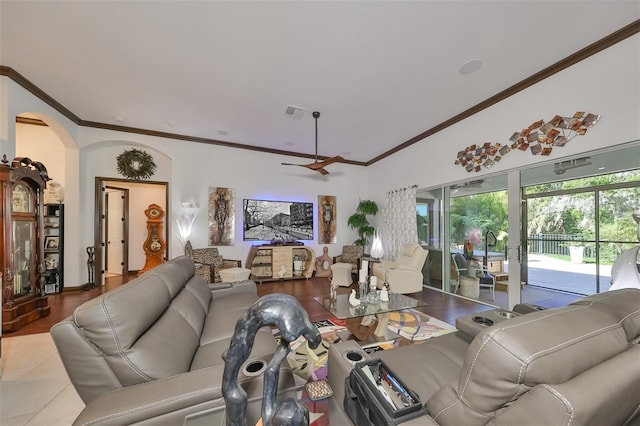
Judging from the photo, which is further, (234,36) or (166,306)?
(234,36)

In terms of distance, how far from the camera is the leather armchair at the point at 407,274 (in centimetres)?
421

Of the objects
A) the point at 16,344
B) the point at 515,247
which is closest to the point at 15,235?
the point at 16,344

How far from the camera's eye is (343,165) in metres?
6.68

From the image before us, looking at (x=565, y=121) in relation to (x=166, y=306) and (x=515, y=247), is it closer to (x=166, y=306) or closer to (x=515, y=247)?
(x=515, y=247)

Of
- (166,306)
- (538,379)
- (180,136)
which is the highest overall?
(180,136)

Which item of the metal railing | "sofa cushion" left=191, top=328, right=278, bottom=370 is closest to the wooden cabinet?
"sofa cushion" left=191, top=328, right=278, bottom=370

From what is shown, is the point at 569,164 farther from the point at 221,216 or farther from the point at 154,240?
the point at 154,240

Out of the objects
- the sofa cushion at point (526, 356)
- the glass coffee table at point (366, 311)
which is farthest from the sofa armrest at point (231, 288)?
the sofa cushion at point (526, 356)

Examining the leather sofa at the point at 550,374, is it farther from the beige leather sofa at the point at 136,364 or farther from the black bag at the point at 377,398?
the beige leather sofa at the point at 136,364

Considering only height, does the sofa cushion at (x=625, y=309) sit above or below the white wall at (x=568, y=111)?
below

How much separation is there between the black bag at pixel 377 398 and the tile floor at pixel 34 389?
1.92 meters

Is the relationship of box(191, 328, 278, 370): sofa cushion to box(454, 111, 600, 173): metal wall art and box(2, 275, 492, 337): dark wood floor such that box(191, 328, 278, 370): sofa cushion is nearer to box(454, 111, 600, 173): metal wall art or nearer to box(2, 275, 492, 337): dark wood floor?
box(2, 275, 492, 337): dark wood floor

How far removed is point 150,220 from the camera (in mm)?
6098

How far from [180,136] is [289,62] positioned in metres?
3.44
